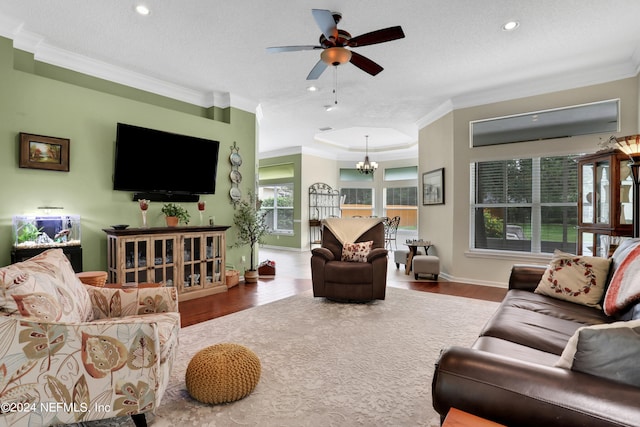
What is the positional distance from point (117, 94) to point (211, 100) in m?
1.32

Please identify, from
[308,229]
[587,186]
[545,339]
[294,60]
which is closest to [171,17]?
[294,60]

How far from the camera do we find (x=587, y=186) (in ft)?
12.6

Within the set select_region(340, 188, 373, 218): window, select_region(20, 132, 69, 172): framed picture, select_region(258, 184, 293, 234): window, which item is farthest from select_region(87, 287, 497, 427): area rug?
select_region(340, 188, 373, 218): window

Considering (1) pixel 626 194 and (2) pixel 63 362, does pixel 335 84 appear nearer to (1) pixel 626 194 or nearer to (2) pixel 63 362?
(1) pixel 626 194

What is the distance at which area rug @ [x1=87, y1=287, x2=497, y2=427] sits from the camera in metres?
1.78

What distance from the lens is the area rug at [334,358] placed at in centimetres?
178

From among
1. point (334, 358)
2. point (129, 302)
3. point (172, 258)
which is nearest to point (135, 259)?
point (172, 258)

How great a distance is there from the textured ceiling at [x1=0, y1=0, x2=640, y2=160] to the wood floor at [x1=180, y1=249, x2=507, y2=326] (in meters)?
2.89

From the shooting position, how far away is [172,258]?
405cm

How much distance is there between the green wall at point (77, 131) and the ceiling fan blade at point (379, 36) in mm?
2994

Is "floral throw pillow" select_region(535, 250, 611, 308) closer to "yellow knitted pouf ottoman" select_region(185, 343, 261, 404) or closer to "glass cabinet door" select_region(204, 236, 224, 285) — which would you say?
"yellow knitted pouf ottoman" select_region(185, 343, 261, 404)

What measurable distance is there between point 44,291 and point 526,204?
5493mm

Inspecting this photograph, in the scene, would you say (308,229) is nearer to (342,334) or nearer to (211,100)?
(211,100)

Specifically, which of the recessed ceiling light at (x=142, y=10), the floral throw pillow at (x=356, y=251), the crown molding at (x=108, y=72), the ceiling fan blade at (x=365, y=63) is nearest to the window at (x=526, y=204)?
the floral throw pillow at (x=356, y=251)
